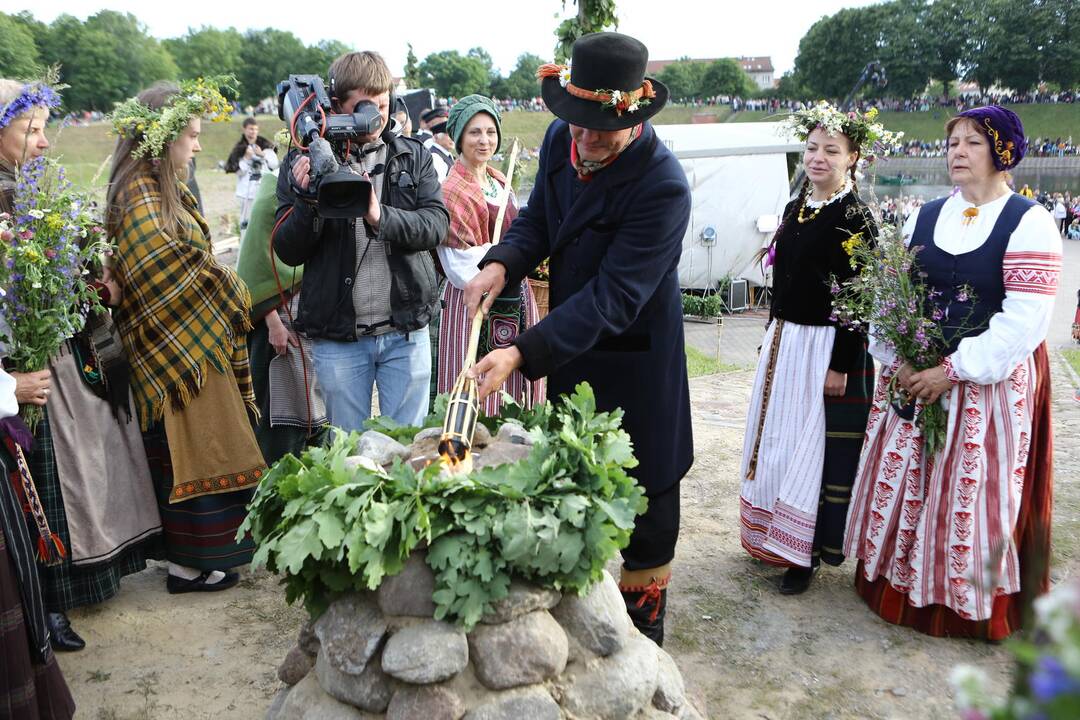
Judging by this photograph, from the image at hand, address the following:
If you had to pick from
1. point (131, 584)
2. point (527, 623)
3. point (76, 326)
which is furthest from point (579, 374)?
point (131, 584)

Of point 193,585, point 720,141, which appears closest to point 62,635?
point 193,585

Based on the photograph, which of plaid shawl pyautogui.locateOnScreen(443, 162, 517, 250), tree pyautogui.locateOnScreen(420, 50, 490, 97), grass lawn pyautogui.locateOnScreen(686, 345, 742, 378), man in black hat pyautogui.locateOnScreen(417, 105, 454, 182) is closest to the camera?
plaid shawl pyautogui.locateOnScreen(443, 162, 517, 250)

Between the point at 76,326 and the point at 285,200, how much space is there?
38.8 inches

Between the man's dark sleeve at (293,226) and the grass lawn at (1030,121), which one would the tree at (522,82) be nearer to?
the grass lawn at (1030,121)

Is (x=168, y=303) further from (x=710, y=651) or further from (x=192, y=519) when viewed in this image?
(x=710, y=651)

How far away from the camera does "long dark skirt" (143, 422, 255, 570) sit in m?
3.91

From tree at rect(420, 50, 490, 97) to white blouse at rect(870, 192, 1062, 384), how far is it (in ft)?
270

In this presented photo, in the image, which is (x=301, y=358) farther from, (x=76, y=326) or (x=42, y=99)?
(x=42, y=99)

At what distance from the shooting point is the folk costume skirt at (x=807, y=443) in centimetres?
397

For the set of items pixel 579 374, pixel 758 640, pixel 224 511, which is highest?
pixel 579 374

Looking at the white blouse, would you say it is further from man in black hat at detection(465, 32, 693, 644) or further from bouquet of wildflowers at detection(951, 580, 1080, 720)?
bouquet of wildflowers at detection(951, 580, 1080, 720)

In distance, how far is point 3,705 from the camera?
2.60m

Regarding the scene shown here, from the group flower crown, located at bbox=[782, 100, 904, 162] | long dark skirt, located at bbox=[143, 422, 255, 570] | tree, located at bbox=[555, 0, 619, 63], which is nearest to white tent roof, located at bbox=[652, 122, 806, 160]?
tree, located at bbox=[555, 0, 619, 63]

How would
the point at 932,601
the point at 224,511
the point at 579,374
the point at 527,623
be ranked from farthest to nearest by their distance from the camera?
the point at 224,511, the point at 932,601, the point at 579,374, the point at 527,623
